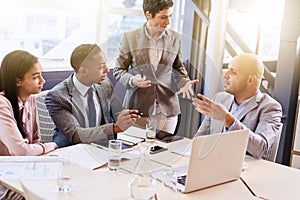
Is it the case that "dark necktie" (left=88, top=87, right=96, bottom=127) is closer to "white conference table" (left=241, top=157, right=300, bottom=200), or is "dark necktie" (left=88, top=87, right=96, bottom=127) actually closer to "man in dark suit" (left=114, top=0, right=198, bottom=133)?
"man in dark suit" (left=114, top=0, right=198, bottom=133)

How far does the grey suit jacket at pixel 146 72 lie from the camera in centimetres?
180

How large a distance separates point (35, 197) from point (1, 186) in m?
0.34

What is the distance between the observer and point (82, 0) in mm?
3465

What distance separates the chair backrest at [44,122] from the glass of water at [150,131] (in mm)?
743

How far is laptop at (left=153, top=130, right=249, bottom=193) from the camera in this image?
1483 millimetres

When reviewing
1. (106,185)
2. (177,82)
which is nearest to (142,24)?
(177,82)

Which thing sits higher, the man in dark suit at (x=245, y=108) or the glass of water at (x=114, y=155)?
the man in dark suit at (x=245, y=108)

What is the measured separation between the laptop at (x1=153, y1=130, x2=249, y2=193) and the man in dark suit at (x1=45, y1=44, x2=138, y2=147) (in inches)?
13.6

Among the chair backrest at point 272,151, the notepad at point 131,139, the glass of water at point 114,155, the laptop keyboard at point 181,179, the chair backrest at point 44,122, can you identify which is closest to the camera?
the laptop keyboard at point 181,179

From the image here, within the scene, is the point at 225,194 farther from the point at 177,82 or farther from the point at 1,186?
the point at 1,186

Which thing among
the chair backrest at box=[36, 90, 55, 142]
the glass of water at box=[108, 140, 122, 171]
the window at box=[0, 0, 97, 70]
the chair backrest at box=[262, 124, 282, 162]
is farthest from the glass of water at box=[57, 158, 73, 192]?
the window at box=[0, 0, 97, 70]

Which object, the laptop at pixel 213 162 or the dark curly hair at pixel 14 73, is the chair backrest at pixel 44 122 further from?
the laptop at pixel 213 162

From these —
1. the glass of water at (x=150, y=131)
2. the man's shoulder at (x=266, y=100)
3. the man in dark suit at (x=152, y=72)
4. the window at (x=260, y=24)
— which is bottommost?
the glass of water at (x=150, y=131)

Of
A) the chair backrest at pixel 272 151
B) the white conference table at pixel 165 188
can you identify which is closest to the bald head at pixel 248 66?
the chair backrest at pixel 272 151
